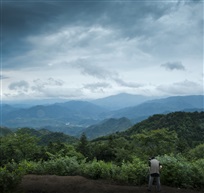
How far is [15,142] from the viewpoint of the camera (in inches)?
1261

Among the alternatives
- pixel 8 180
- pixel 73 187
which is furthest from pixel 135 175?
pixel 8 180

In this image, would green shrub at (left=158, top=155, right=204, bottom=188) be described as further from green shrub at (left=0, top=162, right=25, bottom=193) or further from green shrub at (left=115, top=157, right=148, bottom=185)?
green shrub at (left=0, top=162, right=25, bottom=193)

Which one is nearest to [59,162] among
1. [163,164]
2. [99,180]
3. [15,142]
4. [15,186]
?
[99,180]

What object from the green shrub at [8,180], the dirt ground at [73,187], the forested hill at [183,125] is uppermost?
the green shrub at [8,180]

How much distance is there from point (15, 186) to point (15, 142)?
2285 cm

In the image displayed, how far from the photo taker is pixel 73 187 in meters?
12.6

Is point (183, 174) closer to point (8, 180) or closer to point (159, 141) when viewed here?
point (8, 180)

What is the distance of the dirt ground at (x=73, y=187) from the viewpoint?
Result: 12.1 meters

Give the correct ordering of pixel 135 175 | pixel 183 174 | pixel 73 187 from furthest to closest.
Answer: pixel 135 175, pixel 183 174, pixel 73 187

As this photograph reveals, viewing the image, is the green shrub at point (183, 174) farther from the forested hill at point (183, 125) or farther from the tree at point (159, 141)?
the forested hill at point (183, 125)

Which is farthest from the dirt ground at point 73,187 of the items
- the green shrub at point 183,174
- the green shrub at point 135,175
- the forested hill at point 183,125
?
the forested hill at point 183,125

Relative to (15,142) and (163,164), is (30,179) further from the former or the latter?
(15,142)

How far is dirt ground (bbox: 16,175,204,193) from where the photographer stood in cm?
1212

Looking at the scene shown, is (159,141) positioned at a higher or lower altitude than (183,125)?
higher
